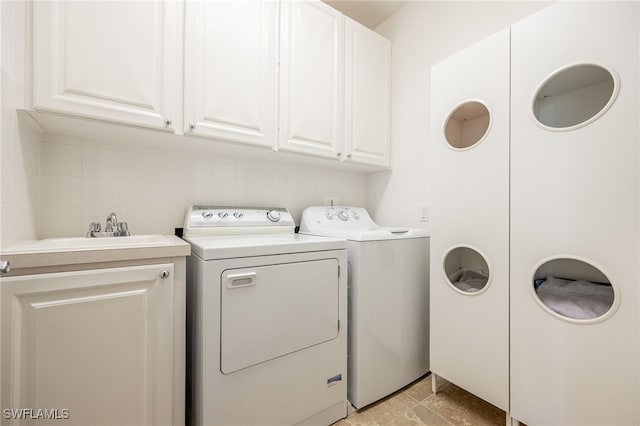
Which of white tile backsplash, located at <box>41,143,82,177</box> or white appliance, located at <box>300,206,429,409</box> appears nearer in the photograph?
white tile backsplash, located at <box>41,143,82,177</box>

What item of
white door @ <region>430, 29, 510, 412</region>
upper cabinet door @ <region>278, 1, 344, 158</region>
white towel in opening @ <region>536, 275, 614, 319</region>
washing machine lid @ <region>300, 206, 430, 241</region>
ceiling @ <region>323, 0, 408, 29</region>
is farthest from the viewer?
ceiling @ <region>323, 0, 408, 29</region>

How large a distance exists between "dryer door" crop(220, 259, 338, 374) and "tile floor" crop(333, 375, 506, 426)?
0.50m

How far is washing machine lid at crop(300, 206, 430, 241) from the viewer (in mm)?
1563

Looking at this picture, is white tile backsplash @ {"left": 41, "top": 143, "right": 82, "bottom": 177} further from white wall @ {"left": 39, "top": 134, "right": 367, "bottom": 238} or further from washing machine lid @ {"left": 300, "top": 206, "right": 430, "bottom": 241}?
washing machine lid @ {"left": 300, "top": 206, "right": 430, "bottom": 241}

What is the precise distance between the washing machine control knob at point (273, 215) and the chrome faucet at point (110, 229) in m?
0.82

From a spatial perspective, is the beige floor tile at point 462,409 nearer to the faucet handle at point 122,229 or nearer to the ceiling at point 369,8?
the faucet handle at point 122,229

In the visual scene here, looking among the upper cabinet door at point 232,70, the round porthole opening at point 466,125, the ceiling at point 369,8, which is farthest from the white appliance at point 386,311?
the ceiling at point 369,8

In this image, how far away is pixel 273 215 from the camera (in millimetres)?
1882

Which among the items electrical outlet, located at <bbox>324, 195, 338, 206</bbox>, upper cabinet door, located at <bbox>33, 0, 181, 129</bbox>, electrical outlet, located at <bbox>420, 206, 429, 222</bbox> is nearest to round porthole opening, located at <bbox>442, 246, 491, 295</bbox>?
electrical outlet, located at <bbox>420, 206, 429, 222</bbox>

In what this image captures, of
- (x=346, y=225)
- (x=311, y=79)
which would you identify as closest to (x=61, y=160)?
(x=311, y=79)

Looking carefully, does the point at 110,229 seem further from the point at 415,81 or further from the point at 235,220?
the point at 415,81

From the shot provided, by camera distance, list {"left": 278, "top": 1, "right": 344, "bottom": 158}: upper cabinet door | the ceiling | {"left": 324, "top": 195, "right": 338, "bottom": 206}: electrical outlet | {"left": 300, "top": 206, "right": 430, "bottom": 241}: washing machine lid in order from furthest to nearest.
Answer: {"left": 324, "top": 195, "right": 338, "bottom": 206}: electrical outlet, the ceiling, {"left": 278, "top": 1, "right": 344, "bottom": 158}: upper cabinet door, {"left": 300, "top": 206, "right": 430, "bottom": 241}: washing machine lid

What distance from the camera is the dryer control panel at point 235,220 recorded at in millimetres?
1574

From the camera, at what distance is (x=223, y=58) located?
1.46 metres
